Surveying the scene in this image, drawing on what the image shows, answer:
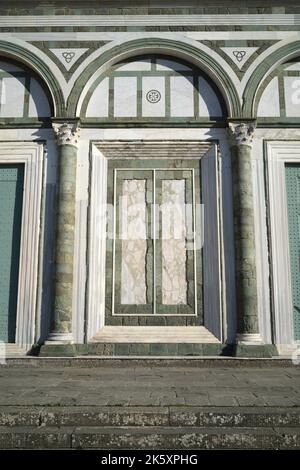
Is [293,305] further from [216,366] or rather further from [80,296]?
[80,296]

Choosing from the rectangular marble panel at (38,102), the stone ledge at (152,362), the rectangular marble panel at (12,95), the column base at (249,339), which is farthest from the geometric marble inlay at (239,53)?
the stone ledge at (152,362)

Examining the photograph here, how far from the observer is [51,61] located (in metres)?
9.31

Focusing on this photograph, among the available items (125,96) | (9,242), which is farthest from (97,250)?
(125,96)

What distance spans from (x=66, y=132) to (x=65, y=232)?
1.89 metres

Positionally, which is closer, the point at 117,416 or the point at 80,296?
the point at 117,416

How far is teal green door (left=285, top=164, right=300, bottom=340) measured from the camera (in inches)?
340

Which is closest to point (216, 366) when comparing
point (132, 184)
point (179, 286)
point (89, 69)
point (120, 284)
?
point (179, 286)

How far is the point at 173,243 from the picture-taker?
8.91 m

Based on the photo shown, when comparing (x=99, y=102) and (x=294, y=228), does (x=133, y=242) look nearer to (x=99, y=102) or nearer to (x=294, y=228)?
(x=99, y=102)

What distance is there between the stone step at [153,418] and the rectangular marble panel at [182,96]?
6177mm

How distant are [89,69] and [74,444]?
7133 millimetres

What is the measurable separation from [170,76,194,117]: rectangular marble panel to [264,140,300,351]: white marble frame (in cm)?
166

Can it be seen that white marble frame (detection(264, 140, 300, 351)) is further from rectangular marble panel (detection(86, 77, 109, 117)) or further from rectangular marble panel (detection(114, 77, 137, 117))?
rectangular marble panel (detection(86, 77, 109, 117))

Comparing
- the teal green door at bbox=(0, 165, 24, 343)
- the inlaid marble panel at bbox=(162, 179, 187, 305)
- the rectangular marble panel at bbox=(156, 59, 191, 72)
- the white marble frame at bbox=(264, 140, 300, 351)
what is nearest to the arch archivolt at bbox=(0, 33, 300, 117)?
the rectangular marble panel at bbox=(156, 59, 191, 72)
